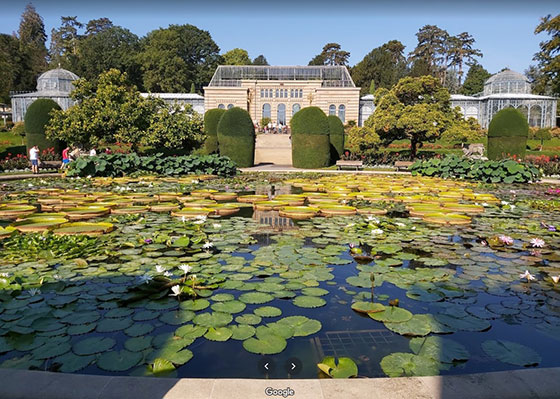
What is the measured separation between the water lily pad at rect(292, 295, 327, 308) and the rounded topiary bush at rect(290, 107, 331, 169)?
15.6 m

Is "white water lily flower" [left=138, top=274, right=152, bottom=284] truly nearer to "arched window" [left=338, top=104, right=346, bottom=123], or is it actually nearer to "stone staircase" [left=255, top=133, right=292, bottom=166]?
"stone staircase" [left=255, top=133, right=292, bottom=166]

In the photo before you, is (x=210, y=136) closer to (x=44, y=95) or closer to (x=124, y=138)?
(x=124, y=138)

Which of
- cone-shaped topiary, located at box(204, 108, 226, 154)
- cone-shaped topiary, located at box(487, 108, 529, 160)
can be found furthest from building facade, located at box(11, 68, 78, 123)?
cone-shaped topiary, located at box(487, 108, 529, 160)

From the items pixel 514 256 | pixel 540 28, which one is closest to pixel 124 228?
pixel 514 256

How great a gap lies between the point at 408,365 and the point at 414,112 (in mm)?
20529

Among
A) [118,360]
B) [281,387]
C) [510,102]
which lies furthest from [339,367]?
[510,102]

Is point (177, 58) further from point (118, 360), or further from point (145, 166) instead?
point (118, 360)

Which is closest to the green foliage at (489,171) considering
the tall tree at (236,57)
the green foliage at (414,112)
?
the green foliage at (414,112)

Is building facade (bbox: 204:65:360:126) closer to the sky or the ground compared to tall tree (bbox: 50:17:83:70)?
closer to the ground

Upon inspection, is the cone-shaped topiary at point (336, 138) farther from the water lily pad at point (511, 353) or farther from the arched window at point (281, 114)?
the arched window at point (281, 114)

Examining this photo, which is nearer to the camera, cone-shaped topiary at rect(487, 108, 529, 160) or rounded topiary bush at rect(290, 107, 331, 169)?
cone-shaped topiary at rect(487, 108, 529, 160)

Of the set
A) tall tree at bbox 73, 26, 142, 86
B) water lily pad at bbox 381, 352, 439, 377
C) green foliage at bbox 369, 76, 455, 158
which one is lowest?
water lily pad at bbox 381, 352, 439, 377

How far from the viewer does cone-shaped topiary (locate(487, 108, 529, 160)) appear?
17.7 meters

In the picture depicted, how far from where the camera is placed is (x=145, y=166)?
1396 cm
